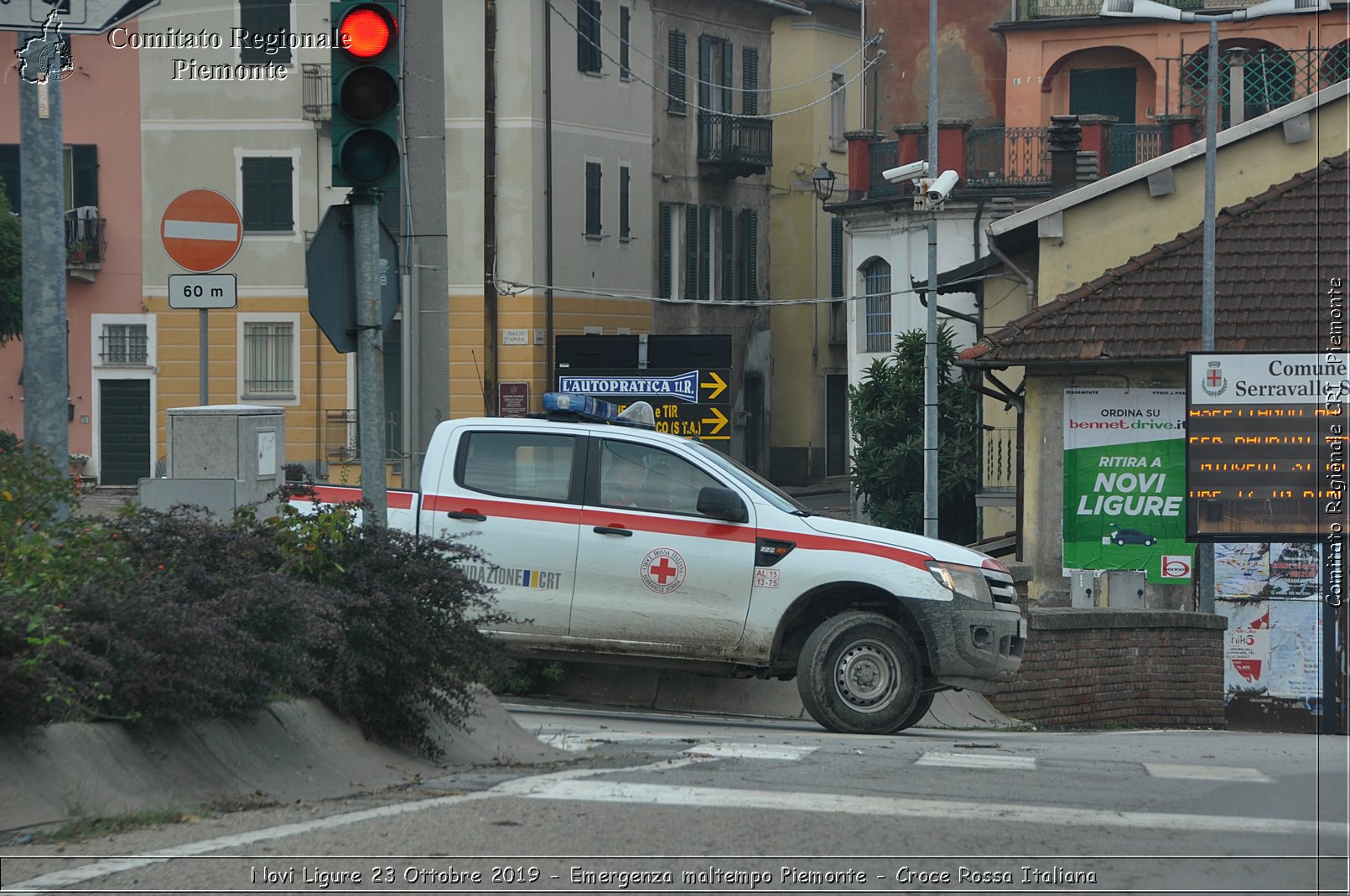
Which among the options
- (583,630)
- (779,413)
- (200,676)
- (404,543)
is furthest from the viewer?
(779,413)

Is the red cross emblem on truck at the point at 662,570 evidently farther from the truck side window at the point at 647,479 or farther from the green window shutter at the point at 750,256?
the green window shutter at the point at 750,256

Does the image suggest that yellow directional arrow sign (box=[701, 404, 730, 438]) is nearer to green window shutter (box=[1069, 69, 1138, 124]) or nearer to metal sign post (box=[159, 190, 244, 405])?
metal sign post (box=[159, 190, 244, 405])

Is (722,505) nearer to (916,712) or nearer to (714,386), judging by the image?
(916,712)

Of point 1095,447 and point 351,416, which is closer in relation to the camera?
point 1095,447

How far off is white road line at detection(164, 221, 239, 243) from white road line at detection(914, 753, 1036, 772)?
595 centimetres

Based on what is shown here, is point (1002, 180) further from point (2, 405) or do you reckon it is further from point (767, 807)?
point (767, 807)

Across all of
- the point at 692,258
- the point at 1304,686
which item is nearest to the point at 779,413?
the point at 692,258

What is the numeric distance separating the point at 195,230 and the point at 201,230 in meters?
0.04

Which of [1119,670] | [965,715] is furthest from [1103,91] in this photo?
[965,715]

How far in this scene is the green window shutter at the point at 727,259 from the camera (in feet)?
157

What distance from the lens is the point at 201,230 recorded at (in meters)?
11.9

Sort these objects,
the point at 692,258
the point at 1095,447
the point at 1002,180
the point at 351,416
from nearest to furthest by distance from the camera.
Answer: the point at 1095,447
the point at 1002,180
the point at 351,416
the point at 692,258

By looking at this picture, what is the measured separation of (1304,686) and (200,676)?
15.1 m

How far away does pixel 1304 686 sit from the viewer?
19094mm
